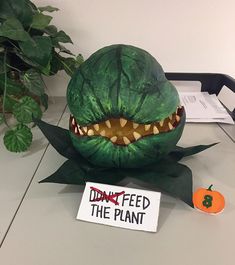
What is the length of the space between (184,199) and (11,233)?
0.97ft

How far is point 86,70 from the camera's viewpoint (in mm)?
517

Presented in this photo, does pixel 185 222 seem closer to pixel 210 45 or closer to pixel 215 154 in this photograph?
pixel 215 154

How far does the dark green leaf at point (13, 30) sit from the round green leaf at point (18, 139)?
20 cm

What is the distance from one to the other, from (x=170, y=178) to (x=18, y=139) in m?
0.37

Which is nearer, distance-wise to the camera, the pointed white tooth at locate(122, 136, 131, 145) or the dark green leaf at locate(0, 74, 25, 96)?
the pointed white tooth at locate(122, 136, 131, 145)

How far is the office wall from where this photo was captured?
96 cm

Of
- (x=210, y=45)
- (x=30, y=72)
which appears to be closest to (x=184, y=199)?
(x=30, y=72)

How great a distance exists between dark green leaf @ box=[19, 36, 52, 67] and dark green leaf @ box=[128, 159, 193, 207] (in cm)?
37

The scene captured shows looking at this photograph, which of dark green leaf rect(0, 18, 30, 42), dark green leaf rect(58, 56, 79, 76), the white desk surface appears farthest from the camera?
dark green leaf rect(58, 56, 79, 76)

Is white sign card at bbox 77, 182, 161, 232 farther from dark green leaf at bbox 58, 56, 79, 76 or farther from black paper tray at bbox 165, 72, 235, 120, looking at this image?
black paper tray at bbox 165, 72, 235, 120

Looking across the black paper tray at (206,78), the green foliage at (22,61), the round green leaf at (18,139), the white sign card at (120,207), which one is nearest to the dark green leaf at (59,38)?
the green foliage at (22,61)

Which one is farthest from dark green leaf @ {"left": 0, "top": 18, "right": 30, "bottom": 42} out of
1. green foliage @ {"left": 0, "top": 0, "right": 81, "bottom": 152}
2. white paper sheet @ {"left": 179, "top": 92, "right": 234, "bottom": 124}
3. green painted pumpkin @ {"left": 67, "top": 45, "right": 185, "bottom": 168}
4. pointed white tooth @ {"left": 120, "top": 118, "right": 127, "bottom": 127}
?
white paper sheet @ {"left": 179, "top": 92, "right": 234, "bottom": 124}

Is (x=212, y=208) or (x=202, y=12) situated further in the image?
(x=202, y=12)

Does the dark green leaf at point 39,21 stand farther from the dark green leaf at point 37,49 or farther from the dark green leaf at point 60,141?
the dark green leaf at point 60,141
